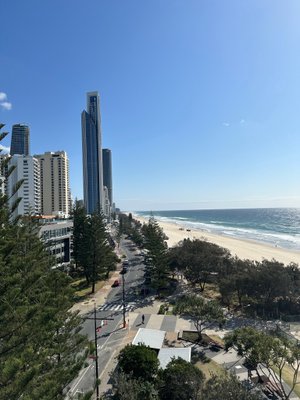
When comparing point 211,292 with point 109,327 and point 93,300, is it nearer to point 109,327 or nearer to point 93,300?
point 93,300

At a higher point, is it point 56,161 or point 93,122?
point 93,122

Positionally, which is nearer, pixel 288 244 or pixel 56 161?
pixel 288 244

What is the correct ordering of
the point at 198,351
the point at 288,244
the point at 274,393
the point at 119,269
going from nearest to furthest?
the point at 274,393 < the point at 198,351 < the point at 119,269 < the point at 288,244

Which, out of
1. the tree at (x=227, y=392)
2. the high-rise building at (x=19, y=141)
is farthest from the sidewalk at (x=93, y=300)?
the high-rise building at (x=19, y=141)

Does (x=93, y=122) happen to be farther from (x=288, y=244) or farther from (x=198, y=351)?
(x=198, y=351)

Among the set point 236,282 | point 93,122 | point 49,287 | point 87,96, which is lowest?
point 236,282

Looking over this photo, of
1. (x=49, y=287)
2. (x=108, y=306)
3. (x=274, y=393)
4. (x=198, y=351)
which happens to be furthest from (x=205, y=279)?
(x=49, y=287)

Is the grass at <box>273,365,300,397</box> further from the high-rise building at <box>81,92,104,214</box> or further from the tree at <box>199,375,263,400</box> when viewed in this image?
the high-rise building at <box>81,92,104,214</box>

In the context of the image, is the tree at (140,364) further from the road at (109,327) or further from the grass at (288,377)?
the grass at (288,377)

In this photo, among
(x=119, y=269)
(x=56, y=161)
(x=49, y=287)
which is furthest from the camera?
(x=56, y=161)
